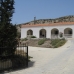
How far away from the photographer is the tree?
34.2ft

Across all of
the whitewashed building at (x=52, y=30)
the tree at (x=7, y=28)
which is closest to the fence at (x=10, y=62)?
the tree at (x=7, y=28)

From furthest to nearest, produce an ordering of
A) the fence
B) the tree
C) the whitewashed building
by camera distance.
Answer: the whitewashed building < the tree < the fence

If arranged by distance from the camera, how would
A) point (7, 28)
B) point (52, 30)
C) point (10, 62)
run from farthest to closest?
point (52, 30) < point (7, 28) < point (10, 62)

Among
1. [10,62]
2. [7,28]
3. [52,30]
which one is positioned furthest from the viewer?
[52,30]

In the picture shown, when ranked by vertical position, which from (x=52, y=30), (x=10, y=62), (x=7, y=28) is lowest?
(x=10, y=62)

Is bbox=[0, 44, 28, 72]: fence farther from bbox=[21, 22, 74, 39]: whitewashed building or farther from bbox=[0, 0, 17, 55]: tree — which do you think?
bbox=[21, 22, 74, 39]: whitewashed building

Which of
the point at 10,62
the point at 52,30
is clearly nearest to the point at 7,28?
the point at 10,62

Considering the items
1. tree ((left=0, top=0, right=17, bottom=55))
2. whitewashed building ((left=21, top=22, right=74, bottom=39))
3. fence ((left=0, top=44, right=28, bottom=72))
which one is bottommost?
fence ((left=0, top=44, right=28, bottom=72))

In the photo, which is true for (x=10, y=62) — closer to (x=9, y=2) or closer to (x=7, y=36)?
(x=7, y=36)

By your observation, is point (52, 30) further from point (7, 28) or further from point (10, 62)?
point (10, 62)

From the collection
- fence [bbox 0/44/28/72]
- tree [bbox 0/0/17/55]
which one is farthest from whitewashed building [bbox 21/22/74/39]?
fence [bbox 0/44/28/72]

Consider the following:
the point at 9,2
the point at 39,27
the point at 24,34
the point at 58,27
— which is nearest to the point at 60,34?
the point at 58,27

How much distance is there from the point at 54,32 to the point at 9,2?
3740 centimetres

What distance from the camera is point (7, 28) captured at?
1070 cm
